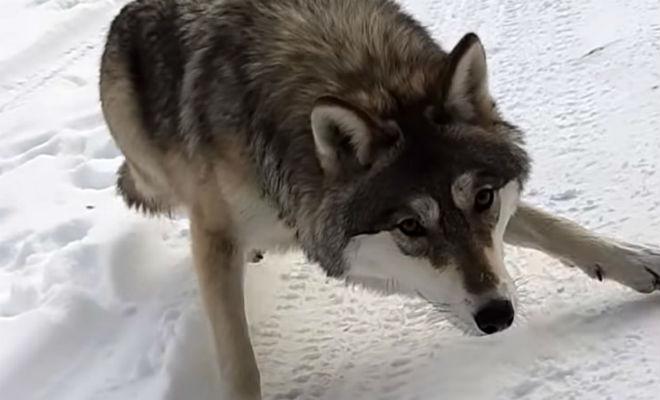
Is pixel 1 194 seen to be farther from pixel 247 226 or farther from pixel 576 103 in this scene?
pixel 576 103

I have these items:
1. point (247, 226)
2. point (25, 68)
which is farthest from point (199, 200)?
point (25, 68)

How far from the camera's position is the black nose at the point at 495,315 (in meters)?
3.04

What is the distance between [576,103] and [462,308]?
2.01 m

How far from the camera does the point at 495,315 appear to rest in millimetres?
3047

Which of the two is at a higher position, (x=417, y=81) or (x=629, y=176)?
(x=417, y=81)

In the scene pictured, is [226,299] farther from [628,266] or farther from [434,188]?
[628,266]

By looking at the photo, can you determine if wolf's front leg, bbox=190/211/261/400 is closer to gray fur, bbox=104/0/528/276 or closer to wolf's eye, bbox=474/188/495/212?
gray fur, bbox=104/0/528/276

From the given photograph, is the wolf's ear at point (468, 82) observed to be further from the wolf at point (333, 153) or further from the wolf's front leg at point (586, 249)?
the wolf's front leg at point (586, 249)

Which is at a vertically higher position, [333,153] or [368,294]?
[333,153]

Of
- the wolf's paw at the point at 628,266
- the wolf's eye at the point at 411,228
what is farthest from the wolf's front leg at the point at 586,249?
the wolf's eye at the point at 411,228

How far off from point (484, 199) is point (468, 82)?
13.1 inches

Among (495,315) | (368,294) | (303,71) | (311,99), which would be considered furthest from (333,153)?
(368,294)

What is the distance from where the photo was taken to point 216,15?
367 cm

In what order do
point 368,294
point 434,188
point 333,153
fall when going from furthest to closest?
point 368,294 < point 333,153 < point 434,188
